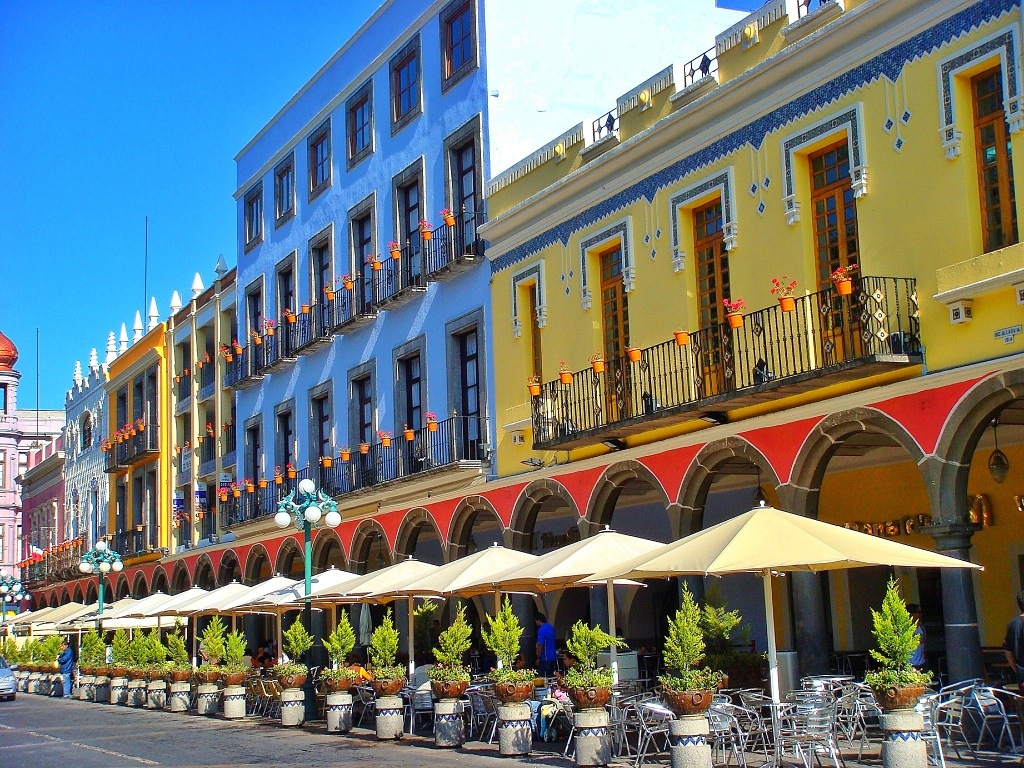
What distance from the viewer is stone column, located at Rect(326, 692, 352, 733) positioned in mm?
20172

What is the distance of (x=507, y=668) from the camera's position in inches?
650

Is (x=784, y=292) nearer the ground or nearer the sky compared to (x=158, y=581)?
nearer the sky

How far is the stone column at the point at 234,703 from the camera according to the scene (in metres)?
24.2

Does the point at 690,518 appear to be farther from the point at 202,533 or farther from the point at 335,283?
the point at 202,533

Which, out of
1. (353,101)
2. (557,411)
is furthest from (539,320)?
(353,101)

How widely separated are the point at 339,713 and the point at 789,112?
1097cm

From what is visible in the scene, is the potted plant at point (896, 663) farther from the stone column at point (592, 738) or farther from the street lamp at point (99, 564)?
the street lamp at point (99, 564)

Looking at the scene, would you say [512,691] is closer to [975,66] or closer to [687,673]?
[687,673]

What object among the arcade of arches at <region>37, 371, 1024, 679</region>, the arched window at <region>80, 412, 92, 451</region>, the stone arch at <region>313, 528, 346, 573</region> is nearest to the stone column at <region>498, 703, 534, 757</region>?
the arcade of arches at <region>37, 371, 1024, 679</region>

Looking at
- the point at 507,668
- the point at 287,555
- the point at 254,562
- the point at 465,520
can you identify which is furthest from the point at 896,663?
the point at 254,562

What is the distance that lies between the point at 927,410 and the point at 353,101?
1904 centimetres

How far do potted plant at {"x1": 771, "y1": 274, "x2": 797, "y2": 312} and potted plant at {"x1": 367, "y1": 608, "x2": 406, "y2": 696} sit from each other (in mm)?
7290

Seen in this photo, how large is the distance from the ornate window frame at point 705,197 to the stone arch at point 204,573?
22.6 m

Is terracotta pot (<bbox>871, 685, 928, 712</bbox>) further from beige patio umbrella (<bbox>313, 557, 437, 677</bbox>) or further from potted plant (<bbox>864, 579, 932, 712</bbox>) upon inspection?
beige patio umbrella (<bbox>313, 557, 437, 677</bbox>)
